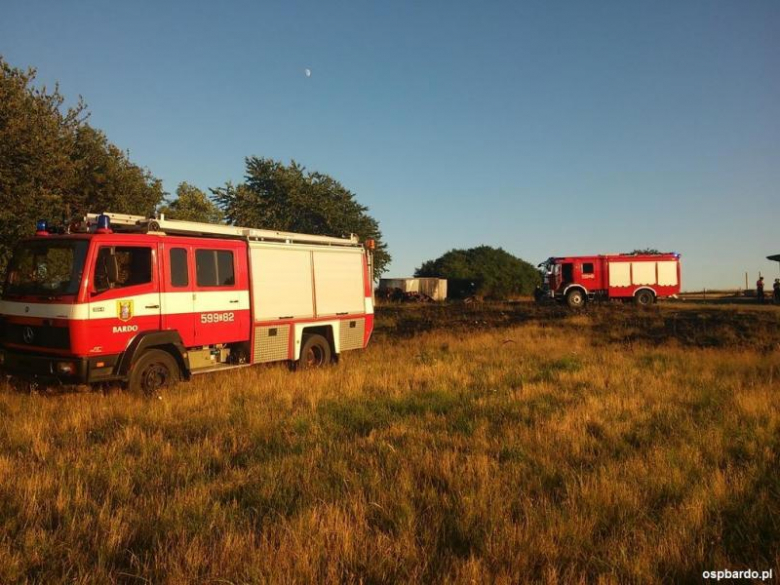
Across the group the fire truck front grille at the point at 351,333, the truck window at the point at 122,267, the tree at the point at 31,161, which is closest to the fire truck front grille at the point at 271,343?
the fire truck front grille at the point at 351,333

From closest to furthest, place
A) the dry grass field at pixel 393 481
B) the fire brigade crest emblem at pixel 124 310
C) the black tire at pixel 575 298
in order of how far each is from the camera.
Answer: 1. the dry grass field at pixel 393 481
2. the fire brigade crest emblem at pixel 124 310
3. the black tire at pixel 575 298

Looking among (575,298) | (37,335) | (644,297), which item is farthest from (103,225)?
(644,297)

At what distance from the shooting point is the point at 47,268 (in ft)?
27.2

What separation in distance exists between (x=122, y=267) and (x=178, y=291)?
0.99 meters

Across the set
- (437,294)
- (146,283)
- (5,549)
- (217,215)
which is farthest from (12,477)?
(217,215)

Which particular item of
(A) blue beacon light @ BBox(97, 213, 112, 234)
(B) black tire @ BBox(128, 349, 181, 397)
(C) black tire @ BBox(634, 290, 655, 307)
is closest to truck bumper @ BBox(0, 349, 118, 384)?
(B) black tire @ BBox(128, 349, 181, 397)

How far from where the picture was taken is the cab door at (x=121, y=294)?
7.91 meters

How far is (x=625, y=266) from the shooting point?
35.8 metres

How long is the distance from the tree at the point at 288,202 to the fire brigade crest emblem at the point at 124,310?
3146 cm

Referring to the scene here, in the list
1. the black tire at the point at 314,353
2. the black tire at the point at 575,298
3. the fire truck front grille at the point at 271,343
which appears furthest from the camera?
the black tire at the point at 575,298

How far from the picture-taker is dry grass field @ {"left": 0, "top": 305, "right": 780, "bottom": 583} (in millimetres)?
3541

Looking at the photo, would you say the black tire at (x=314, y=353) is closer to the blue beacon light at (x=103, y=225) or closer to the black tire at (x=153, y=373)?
the black tire at (x=153, y=373)

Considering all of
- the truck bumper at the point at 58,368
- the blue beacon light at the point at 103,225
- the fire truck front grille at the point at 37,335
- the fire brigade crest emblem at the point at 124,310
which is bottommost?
the truck bumper at the point at 58,368

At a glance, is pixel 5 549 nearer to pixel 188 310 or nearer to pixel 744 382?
pixel 188 310
